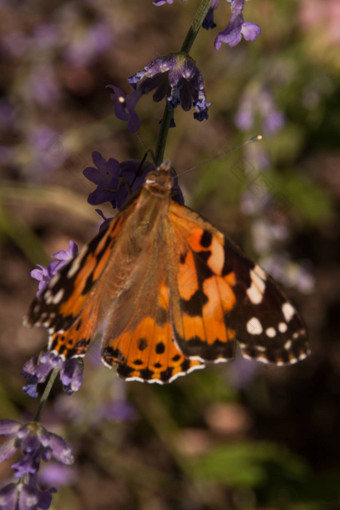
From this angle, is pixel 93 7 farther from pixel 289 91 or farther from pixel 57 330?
pixel 57 330

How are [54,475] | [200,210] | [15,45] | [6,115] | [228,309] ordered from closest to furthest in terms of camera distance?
[228,309] < [54,475] < [200,210] < [6,115] < [15,45]

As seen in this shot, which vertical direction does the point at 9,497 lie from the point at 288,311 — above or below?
below

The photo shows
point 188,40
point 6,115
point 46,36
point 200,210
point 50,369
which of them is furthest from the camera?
point 46,36

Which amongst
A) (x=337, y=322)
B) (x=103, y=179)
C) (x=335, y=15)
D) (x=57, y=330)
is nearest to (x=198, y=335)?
(x=57, y=330)

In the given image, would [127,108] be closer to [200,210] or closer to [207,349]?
[207,349]

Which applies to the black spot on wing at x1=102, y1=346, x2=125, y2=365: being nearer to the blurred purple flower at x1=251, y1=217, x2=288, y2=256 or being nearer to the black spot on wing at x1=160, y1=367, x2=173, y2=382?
the black spot on wing at x1=160, y1=367, x2=173, y2=382

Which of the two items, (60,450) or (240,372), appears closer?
(60,450)

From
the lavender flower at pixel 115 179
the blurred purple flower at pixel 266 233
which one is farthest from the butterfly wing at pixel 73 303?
the blurred purple flower at pixel 266 233

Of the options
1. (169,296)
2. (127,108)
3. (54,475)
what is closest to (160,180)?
(127,108)
